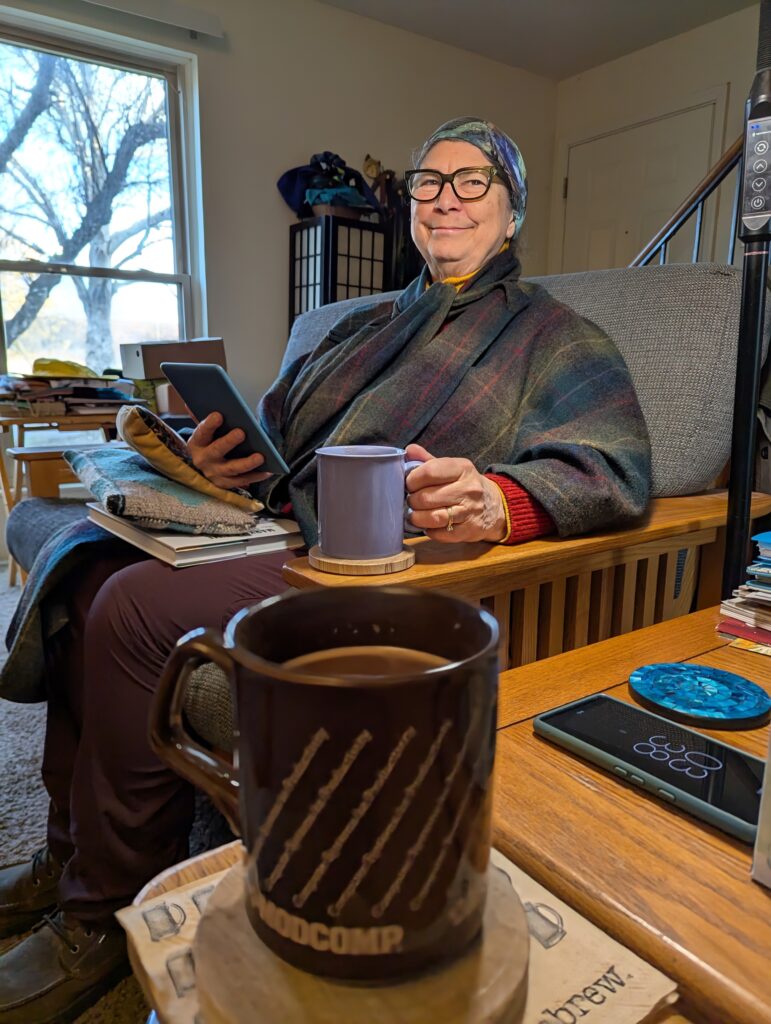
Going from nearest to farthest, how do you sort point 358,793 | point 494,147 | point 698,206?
point 358,793 < point 494,147 < point 698,206

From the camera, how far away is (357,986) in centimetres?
25

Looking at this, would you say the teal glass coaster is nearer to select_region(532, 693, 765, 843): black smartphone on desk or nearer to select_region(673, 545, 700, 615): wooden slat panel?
select_region(532, 693, 765, 843): black smartphone on desk

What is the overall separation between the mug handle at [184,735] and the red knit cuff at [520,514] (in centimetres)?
62

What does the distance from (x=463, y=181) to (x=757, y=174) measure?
58cm

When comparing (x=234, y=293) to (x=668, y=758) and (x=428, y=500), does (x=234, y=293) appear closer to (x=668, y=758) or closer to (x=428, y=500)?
(x=428, y=500)

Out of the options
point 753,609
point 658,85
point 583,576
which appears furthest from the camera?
point 658,85

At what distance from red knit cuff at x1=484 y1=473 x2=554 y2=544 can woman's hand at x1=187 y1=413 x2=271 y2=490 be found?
38cm

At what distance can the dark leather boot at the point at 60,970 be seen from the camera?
77 centimetres

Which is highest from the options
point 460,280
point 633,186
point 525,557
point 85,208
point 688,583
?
point 633,186

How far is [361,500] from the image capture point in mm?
738

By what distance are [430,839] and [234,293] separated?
326cm

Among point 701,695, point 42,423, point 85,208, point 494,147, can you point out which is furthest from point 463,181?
point 85,208

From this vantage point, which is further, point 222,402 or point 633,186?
point 633,186

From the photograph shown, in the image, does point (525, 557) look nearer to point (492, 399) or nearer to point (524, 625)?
point (524, 625)
